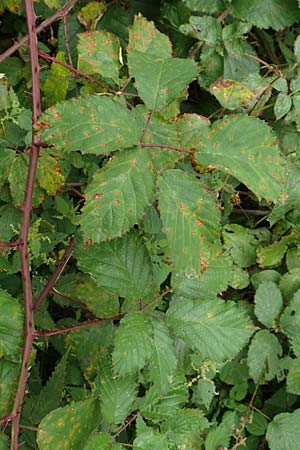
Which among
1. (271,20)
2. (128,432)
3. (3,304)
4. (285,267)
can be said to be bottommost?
(128,432)

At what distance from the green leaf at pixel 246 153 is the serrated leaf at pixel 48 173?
1.88 feet

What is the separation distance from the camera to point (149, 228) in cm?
167

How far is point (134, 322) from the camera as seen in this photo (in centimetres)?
143

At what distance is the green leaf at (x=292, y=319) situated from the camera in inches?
77.7

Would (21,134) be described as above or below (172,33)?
below

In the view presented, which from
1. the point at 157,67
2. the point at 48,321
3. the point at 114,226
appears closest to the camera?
the point at 114,226

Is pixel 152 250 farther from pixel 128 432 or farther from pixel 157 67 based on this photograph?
pixel 128 432

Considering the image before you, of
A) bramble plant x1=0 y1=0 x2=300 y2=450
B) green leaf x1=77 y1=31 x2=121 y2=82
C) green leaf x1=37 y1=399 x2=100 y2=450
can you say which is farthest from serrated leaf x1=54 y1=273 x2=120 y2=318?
green leaf x1=77 y1=31 x2=121 y2=82

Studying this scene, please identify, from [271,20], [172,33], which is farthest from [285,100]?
[172,33]

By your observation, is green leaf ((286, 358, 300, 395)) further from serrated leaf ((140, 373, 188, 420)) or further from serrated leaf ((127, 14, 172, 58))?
serrated leaf ((127, 14, 172, 58))

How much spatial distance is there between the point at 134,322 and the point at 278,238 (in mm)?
903

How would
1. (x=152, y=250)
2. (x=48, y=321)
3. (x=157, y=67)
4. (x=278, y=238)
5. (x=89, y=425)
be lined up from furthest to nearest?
(x=278, y=238) → (x=48, y=321) → (x=152, y=250) → (x=89, y=425) → (x=157, y=67)

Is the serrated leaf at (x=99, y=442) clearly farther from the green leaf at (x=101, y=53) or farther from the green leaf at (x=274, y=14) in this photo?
the green leaf at (x=274, y=14)

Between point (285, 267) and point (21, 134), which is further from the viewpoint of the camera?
point (285, 267)
